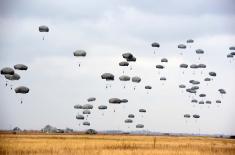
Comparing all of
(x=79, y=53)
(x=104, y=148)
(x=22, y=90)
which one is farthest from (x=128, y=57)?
(x=22, y=90)

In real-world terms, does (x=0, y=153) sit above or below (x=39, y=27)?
below

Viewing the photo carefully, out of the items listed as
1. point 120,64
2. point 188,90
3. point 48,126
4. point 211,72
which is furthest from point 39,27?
point 48,126

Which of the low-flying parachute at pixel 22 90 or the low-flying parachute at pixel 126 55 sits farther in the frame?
the low-flying parachute at pixel 126 55

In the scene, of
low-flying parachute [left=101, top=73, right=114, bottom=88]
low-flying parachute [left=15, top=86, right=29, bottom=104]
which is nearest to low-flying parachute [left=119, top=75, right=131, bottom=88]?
low-flying parachute [left=101, top=73, right=114, bottom=88]

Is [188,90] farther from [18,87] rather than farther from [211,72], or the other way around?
[18,87]

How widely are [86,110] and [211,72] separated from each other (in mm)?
31457

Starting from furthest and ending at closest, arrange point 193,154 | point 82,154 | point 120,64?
1. point 120,64
2. point 193,154
3. point 82,154

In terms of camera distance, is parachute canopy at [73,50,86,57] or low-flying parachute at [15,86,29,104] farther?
parachute canopy at [73,50,86,57]

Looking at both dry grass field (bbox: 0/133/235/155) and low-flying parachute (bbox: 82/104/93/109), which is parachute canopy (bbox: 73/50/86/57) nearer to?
dry grass field (bbox: 0/133/235/155)

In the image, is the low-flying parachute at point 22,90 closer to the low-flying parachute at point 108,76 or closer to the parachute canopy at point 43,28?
the parachute canopy at point 43,28

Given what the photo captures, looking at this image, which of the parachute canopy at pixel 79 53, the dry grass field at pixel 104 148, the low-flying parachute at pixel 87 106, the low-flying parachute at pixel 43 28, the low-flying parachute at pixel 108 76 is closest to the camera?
the dry grass field at pixel 104 148

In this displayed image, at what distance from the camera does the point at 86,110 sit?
88.7m

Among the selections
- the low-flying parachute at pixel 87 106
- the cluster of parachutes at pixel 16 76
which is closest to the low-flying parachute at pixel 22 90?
the cluster of parachutes at pixel 16 76

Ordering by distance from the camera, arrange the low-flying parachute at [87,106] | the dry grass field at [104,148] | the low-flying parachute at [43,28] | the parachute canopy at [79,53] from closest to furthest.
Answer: the dry grass field at [104,148], the low-flying parachute at [43,28], the parachute canopy at [79,53], the low-flying parachute at [87,106]
